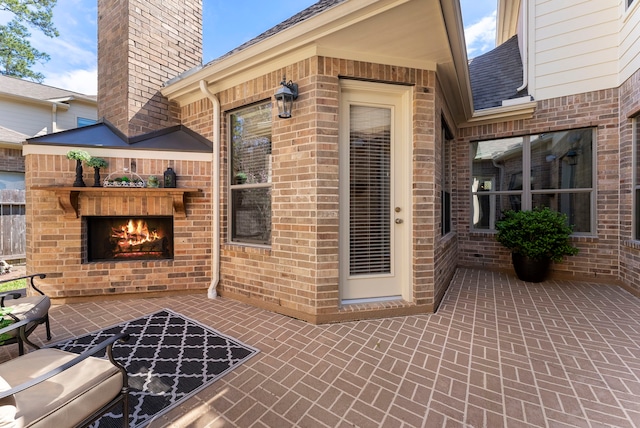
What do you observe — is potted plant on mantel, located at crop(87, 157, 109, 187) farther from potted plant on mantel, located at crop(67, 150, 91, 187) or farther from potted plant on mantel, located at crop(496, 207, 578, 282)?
potted plant on mantel, located at crop(496, 207, 578, 282)

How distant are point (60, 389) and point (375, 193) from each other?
300 cm

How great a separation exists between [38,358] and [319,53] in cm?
332

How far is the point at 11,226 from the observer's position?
639 cm

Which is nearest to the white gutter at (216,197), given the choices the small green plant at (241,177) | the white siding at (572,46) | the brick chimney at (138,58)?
the small green plant at (241,177)

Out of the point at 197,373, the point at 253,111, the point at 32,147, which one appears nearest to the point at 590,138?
the point at 253,111

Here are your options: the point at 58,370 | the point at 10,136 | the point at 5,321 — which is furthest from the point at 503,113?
the point at 10,136

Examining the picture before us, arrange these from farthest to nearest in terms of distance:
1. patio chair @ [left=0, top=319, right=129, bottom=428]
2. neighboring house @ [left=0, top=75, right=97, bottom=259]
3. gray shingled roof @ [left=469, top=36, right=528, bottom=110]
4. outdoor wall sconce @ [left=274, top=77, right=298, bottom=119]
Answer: neighboring house @ [left=0, top=75, right=97, bottom=259]
gray shingled roof @ [left=469, top=36, right=528, bottom=110]
outdoor wall sconce @ [left=274, top=77, right=298, bottom=119]
patio chair @ [left=0, top=319, right=129, bottom=428]

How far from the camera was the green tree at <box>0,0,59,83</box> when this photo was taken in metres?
10.0

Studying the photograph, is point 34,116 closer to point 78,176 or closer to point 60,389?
point 78,176

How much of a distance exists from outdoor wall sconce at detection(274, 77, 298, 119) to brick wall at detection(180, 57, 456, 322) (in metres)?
Answer: 0.08

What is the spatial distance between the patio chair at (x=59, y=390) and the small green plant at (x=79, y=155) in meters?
2.63

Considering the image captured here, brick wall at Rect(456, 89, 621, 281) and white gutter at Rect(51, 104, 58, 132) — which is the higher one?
white gutter at Rect(51, 104, 58, 132)

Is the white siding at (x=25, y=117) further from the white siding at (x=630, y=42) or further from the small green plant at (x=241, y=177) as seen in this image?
the white siding at (x=630, y=42)

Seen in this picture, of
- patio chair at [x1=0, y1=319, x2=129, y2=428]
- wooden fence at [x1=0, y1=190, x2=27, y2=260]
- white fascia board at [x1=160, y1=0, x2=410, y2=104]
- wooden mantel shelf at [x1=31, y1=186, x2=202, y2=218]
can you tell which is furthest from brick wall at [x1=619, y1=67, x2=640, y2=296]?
wooden fence at [x1=0, y1=190, x2=27, y2=260]
